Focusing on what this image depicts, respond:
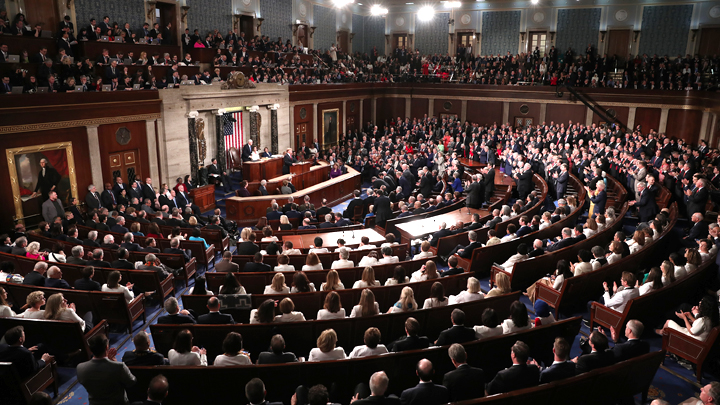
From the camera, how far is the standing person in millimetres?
4109

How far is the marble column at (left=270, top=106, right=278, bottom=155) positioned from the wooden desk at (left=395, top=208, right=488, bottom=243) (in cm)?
1083

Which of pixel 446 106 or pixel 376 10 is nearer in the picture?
pixel 376 10

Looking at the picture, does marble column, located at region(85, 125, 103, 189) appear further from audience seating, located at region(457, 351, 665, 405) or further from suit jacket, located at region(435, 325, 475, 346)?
audience seating, located at region(457, 351, 665, 405)

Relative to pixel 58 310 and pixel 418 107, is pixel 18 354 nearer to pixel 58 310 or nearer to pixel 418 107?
pixel 58 310

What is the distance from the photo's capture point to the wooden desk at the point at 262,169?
16.7m

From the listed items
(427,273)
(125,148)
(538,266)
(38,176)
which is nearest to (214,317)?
(427,273)

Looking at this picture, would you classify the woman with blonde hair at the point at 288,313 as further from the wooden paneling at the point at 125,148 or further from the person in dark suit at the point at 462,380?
the wooden paneling at the point at 125,148

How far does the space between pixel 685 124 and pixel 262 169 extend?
1904cm

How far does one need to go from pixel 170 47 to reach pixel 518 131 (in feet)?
54.0

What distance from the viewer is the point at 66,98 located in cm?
1221

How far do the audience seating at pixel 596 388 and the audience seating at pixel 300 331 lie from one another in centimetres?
181

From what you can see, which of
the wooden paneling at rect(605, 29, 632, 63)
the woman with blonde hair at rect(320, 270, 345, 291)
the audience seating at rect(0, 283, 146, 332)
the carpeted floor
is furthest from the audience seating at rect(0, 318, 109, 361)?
the wooden paneling at rect(605, 29, 632, 63)

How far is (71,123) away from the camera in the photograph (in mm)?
12617

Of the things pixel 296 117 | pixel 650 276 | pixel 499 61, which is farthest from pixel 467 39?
pixel 650 276
